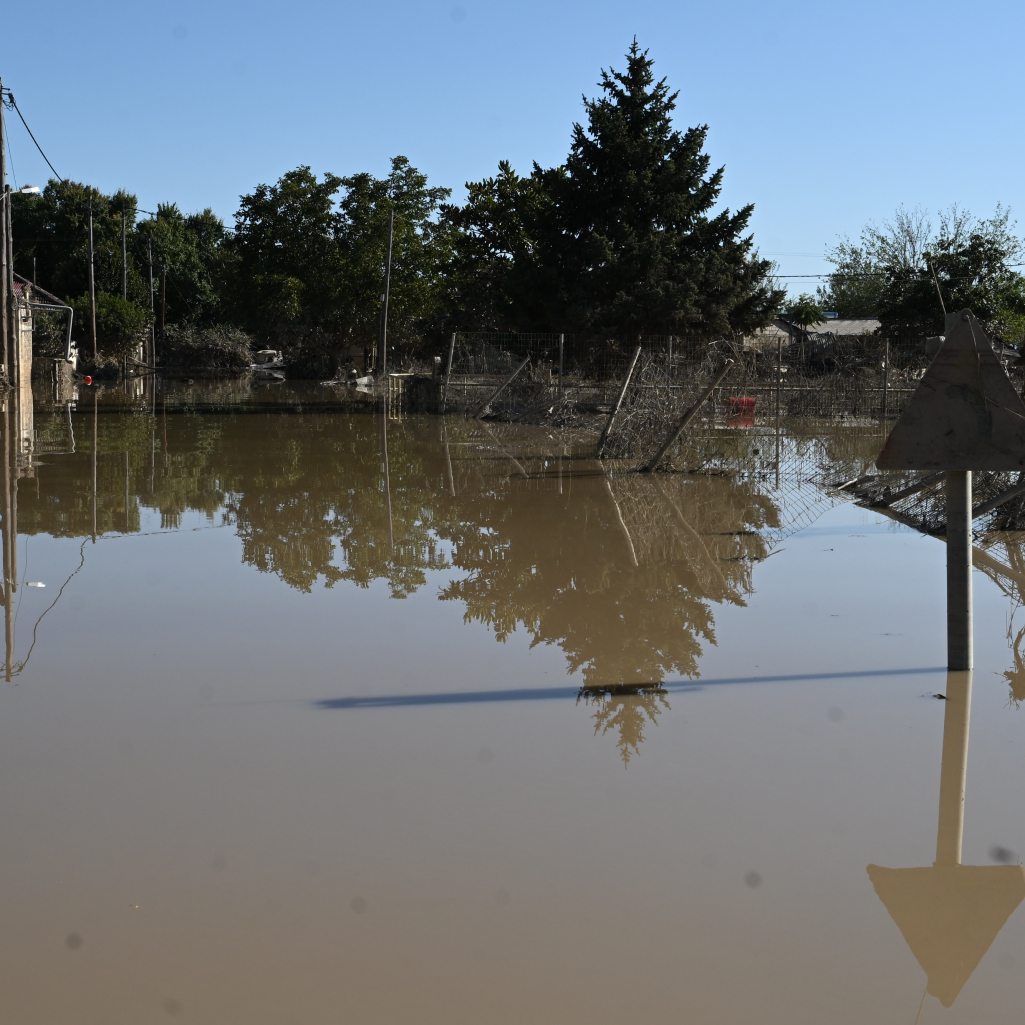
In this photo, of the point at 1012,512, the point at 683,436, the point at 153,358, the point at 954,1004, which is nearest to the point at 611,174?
the point at 683,436

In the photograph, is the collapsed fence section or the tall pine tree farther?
the tall pine tree

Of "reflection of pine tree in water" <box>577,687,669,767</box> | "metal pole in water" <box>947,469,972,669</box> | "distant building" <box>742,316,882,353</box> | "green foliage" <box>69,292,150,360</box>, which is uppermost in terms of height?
"distant building" <box>742,316,882,353</box>

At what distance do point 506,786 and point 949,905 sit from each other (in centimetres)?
187

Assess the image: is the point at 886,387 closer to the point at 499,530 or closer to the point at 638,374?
the point at 638,374

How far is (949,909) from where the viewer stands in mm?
3867

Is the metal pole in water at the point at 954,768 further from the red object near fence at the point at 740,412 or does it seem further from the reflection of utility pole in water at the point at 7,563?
the red object near fence at the point at 740,412

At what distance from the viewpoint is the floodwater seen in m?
3.45

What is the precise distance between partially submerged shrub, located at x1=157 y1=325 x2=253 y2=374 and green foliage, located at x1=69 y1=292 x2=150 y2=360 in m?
5.31

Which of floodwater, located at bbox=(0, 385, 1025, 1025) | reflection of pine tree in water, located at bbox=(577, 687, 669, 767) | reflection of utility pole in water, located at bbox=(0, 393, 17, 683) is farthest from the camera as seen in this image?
reflection of utility pole in water, located at bbox=(0, 393, 17, 683)

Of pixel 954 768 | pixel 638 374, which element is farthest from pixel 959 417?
pixel 638 374

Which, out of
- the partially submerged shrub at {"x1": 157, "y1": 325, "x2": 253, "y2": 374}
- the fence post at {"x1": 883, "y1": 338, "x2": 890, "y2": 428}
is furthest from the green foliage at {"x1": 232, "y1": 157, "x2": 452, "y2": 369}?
the fence post at {"x1": 883, "y1": 338, "x2": 890, "y2": 428}

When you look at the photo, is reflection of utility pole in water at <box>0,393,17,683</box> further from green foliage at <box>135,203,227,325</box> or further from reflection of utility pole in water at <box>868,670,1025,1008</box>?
green foliage at <box>135,203,227,325</box>

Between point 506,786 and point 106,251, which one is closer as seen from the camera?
point 506,786

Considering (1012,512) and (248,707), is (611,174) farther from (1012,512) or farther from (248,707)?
(248,707)
